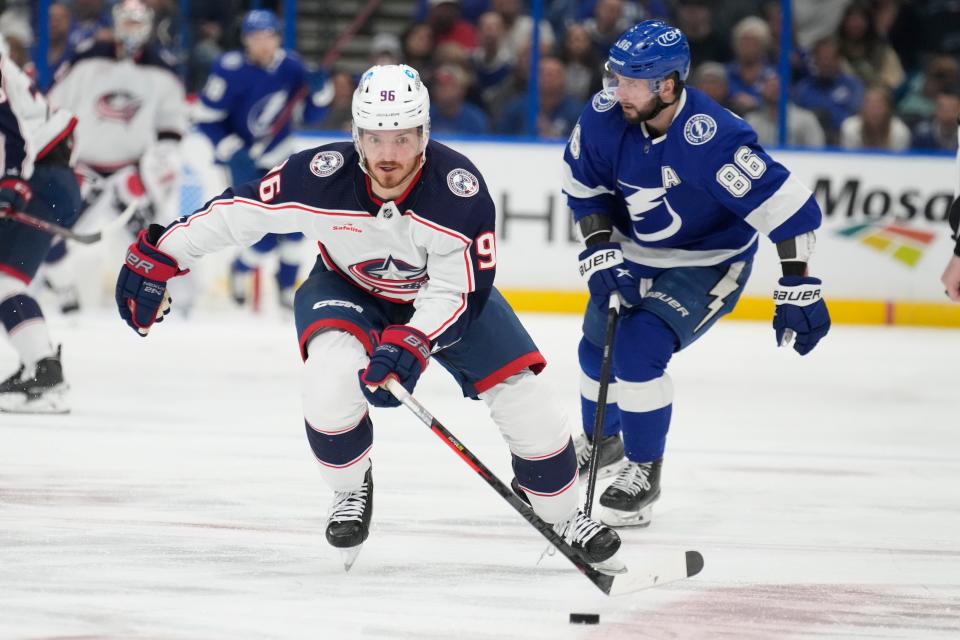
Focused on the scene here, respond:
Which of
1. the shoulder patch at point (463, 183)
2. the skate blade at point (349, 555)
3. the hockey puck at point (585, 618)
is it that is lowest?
the skate blade at point (349, 555)

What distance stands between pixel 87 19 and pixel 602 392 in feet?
17.8

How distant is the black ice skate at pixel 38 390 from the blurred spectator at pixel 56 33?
344 cm

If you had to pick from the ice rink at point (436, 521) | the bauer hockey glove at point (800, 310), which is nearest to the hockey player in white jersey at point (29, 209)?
the ice rink at point (436, 521)

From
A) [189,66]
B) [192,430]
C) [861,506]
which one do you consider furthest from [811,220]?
[189,66]

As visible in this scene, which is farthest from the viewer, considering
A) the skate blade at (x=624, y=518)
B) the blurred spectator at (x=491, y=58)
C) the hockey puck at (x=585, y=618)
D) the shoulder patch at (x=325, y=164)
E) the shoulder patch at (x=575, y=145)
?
the blurred spectator at (x=491, y=58)

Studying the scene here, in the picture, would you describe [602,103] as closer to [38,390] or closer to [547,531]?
[547,531]

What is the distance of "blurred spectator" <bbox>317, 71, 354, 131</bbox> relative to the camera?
298 inches

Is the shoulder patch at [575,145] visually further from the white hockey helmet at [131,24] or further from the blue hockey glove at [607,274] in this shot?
the white hockey helmet at [131,24]

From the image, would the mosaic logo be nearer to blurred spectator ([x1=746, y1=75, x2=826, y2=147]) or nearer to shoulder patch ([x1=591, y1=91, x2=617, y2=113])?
blurred spectator ([x1=746, y1=75, x2=826, y2=147])

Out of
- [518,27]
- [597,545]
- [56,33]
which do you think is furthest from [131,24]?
[597,545]

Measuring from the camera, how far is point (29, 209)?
4.49 meters

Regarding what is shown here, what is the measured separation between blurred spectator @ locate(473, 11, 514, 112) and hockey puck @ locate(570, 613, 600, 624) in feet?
17.3

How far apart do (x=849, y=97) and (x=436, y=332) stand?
5.34 meters

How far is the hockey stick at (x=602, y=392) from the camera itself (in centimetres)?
321
